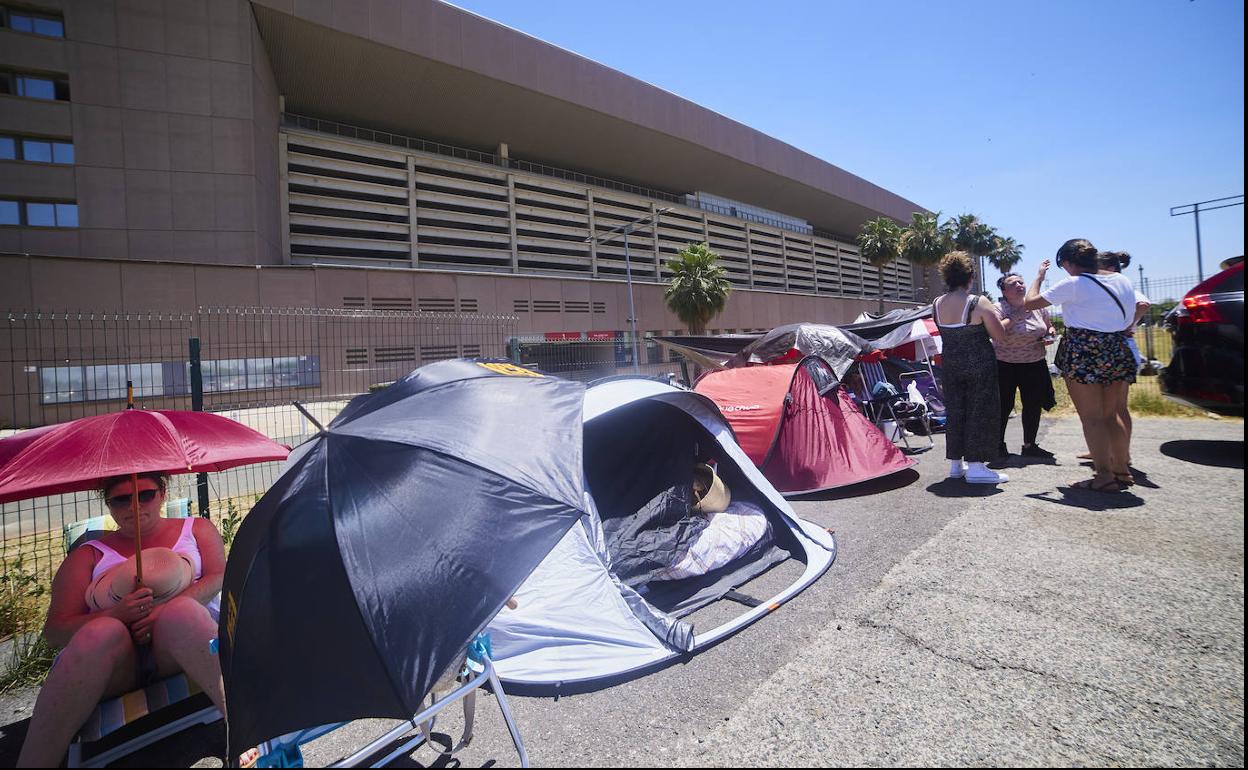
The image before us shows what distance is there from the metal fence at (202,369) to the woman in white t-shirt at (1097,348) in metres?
4.98

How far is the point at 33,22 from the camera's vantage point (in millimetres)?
22266

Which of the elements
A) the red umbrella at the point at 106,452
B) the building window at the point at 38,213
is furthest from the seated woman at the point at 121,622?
the building window at the point at 38,213

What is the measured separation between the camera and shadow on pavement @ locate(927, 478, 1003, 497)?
5.01m

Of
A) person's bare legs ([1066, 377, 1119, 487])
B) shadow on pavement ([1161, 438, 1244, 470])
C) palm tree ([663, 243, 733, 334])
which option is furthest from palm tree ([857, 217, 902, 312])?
shadow on pavement ([1161, 438, 1244, 470])

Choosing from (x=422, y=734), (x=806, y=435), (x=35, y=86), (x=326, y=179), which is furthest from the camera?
(x=326, y=179)

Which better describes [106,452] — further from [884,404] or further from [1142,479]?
[884,404]

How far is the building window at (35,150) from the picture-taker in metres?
21.9

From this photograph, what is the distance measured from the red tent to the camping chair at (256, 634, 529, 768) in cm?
401

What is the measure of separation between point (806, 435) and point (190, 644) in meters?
5.20

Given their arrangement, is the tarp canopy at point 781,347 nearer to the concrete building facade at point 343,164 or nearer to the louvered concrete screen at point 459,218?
the concrete building facade at point 343,164

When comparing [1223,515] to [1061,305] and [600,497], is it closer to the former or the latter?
[1061,305]

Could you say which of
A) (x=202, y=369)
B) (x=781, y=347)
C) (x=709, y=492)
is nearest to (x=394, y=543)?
(x=709, y=492)

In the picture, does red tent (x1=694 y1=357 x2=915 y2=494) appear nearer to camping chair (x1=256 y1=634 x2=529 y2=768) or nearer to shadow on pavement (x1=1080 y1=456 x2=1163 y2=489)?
shadow on pavement (x1=1080 y1=456 x2=1163 y2=489)

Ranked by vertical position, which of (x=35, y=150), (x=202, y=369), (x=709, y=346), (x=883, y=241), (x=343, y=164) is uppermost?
(x=343, y=164)
